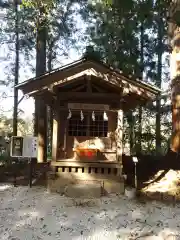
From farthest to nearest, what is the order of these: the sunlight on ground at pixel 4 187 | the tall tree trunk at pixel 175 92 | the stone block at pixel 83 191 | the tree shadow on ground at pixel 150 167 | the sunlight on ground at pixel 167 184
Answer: the tall tree trunk at pixel 175 92 → the tree shadow on ground at pixel 150 167 → the sunlight on ground at pixel 4 187 → the sunlight on ground at pixel 167 184 → the stone block at pixel 83 191

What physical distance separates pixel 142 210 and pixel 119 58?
386 inches

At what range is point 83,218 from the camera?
5.86m

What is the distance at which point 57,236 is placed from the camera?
5043 mm

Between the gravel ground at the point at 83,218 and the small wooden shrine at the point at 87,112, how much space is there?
110cm

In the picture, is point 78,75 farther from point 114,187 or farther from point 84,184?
point 114,187

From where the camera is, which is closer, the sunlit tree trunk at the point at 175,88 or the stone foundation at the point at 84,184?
the stone foundation at the point at 84,184

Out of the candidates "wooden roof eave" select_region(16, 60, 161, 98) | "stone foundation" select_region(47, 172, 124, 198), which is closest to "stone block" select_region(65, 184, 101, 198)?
"stone foundation" select_region(47, 172, 124, 198)

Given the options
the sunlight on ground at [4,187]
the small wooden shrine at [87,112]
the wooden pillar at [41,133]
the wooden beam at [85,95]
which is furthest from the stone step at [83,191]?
the wooden pillar at [41,133]

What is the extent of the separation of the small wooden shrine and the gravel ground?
1.10 m

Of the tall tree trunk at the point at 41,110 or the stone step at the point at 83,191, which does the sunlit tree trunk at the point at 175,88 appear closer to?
the stone step at the point at 83,191

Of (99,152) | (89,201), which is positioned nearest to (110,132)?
(99,152)

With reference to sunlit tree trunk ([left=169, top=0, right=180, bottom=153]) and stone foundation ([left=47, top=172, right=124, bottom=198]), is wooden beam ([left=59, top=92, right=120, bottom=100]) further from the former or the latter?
sunlit tree trunk ([left=169, top=0, right=180, bottom=153])

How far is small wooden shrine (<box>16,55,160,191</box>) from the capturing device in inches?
303

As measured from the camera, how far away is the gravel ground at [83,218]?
512cm
